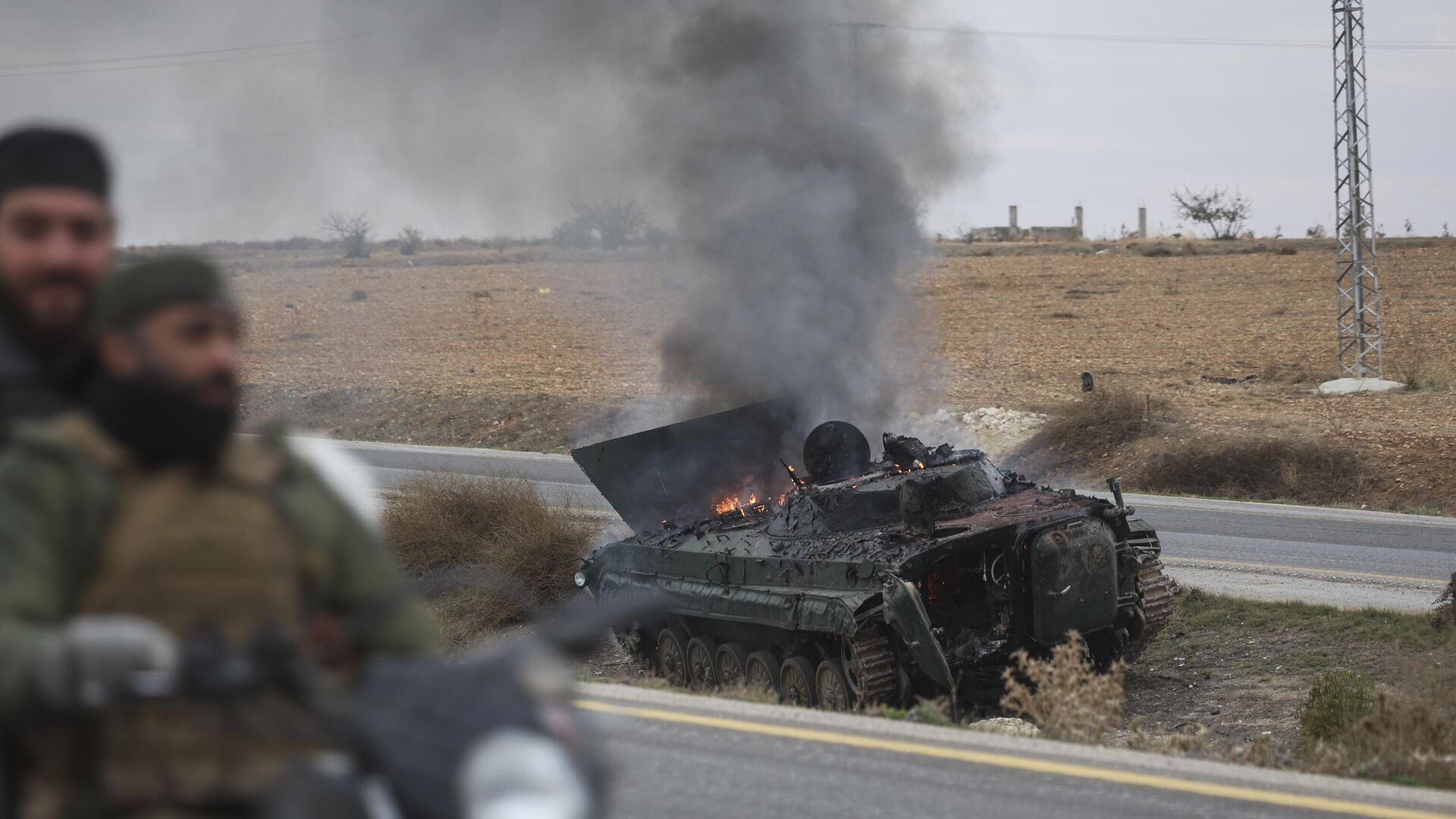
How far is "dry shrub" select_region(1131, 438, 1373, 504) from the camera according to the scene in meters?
22.1

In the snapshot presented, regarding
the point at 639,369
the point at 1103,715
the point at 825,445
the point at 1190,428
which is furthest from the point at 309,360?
the point at 1103,715

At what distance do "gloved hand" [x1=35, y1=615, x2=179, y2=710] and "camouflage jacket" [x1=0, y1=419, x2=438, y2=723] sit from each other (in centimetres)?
4

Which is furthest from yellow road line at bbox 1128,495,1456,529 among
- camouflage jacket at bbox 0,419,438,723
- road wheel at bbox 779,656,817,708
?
camouflage jacket at bbox 0,419,438,723

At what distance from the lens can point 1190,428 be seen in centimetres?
2494

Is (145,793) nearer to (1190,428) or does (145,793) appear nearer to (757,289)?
(757,289)

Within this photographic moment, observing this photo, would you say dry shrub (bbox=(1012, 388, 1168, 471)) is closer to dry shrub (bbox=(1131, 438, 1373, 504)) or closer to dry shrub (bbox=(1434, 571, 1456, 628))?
dry shrub (bbox=(1131, 438, 1373, 504))

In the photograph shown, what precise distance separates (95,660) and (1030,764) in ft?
17.7

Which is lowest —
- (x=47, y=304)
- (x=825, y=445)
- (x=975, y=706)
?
(x=975, y=706)

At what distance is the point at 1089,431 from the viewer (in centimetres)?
2541

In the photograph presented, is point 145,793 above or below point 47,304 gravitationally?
below

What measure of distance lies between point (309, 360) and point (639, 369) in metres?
9.08

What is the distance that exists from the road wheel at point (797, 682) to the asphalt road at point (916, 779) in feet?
15.6

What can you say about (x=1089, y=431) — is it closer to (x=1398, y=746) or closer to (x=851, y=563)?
(x=851, y=563)

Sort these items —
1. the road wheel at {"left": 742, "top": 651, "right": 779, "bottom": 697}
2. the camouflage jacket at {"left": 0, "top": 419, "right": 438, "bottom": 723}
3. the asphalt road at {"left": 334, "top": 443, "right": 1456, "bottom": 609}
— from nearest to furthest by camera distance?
the camouflage jacket at {"left": 0, "top": 419, "right": 438, "bottom": 723}, the road wheel at {"left": 742, "top": 651, "right": 779, "bottom": 697}, the asphalt road at {"left": 334, "top": 443, "right": 1456, "bottom": 609}
